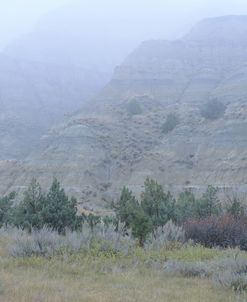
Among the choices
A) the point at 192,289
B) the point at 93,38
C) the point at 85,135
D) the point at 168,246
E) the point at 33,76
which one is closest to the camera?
the point at 192,289

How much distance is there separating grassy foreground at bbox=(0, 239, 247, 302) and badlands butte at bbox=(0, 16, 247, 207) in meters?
39.2

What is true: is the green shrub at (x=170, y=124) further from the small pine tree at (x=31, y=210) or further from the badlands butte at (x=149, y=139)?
the small pine tree at (x=31, y=210)

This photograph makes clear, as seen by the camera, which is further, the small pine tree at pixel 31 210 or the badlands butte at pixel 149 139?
the badlands butte at pixel 149 139

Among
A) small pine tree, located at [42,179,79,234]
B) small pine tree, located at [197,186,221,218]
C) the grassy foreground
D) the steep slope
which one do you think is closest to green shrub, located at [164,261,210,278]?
the grassy foreground

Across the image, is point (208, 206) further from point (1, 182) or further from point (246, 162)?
point (1, 182)

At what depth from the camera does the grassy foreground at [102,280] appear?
243 inches

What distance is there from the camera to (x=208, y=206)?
79.6ft

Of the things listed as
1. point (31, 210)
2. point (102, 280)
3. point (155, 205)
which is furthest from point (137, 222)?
point (102, 280)

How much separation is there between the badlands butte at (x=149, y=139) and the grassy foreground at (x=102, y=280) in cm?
3923

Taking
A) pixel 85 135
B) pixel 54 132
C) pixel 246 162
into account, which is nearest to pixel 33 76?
pixel 54 132

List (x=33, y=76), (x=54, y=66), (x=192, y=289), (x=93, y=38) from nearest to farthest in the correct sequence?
(x=192, y=289) → (x=33, y=76) → (x=54, y=66) → (x=93, y=38)

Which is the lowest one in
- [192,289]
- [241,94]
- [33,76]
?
[192,289]

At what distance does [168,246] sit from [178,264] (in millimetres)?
2277

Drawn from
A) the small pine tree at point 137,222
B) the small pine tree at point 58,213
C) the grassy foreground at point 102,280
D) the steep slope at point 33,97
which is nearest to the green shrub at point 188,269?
the grassy foreground at point 102,280
